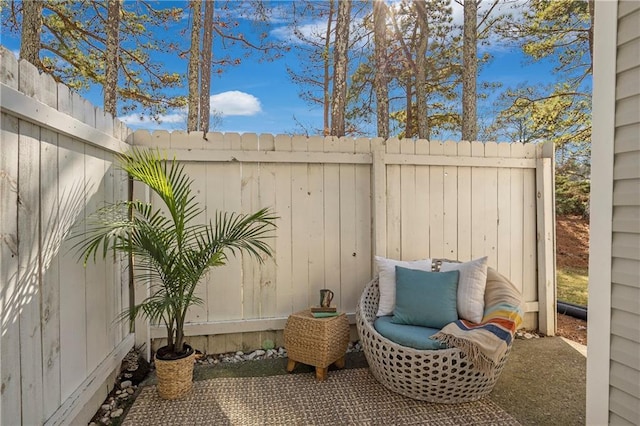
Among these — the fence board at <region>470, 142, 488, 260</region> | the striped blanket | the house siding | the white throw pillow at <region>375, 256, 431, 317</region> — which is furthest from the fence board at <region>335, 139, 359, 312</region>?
the house siding

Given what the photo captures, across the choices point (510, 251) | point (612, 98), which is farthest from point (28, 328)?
point (510, 251)

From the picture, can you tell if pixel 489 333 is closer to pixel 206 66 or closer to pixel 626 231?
pixel 626 231

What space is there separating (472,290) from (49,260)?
2407mm

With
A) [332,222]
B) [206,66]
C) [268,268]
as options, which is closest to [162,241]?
[268,268]

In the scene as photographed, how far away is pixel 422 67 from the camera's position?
21.1 feet

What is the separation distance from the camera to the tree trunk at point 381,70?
5965 mm

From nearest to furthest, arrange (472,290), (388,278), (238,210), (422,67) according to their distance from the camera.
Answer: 1. (472,290)
2. (388,278)
3. (238,210)
4. (422,67)

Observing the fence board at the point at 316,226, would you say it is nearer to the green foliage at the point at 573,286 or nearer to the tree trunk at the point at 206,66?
the green foliage at the point at 573,286

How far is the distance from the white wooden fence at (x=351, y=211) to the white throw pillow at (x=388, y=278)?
10.4 inches

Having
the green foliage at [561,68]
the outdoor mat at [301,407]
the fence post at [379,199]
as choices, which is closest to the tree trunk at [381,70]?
the green foliage at [561,68]

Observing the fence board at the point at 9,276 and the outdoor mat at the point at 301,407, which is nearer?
the fence board at the point at 9,276

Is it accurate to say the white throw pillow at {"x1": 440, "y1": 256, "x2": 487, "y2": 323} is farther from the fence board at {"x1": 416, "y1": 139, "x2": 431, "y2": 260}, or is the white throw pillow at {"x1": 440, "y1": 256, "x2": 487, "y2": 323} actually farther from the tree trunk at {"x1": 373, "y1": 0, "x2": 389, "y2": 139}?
the tree trunk at {"x1": 373, "y1": 0, "x2": 389, "y2": 139}

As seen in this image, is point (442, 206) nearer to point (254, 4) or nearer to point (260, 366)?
point (260, 366)

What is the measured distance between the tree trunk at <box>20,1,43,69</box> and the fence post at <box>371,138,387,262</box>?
4.20m
